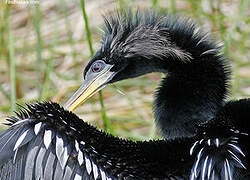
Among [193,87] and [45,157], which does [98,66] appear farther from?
[45,157]

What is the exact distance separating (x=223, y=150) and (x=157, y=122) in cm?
65

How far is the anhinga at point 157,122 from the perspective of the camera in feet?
7.34

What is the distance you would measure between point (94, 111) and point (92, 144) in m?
2.27

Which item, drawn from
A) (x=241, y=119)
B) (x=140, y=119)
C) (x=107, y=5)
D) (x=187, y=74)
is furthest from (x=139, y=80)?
(x=241, y=119)

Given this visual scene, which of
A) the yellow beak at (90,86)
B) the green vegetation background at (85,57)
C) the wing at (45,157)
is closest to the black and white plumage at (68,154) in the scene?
the wing at (45,157)

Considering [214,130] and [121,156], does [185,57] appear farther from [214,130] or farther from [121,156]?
[121,156]

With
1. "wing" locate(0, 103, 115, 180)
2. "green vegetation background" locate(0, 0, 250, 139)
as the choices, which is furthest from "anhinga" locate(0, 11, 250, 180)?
"green vegetation background" locate(0, 0, 250, 139)

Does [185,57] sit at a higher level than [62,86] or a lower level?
lower

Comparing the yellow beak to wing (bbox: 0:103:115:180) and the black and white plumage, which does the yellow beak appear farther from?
wing (bbox: 0:103:115:180)

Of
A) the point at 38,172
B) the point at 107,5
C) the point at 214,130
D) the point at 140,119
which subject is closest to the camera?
the point at 38,172

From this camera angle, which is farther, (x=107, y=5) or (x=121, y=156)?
(x=107, y=5)

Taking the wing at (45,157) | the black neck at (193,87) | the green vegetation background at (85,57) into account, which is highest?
the green vegetation background at (85,57)

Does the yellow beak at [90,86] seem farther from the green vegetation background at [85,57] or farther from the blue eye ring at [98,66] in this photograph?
the green vegetation background at [85,57]

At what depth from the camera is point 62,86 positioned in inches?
176
